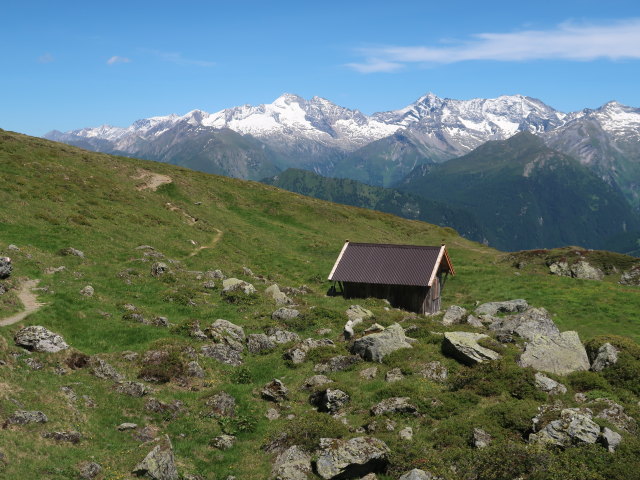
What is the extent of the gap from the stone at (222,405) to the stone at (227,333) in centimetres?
684

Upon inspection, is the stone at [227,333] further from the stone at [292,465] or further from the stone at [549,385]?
the stone at [549,385]

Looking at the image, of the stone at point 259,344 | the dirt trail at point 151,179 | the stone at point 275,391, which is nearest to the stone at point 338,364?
the stone at point 275,391

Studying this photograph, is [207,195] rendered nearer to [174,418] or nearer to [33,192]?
[33,192]

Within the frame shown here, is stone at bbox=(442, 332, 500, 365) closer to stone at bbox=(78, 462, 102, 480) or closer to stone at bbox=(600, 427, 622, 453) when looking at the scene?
stone at bbox=(600, 427, 622, 453)

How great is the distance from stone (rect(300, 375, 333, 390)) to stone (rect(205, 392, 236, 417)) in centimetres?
417

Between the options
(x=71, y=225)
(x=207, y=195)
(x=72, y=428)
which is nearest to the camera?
(x=72, y=428)

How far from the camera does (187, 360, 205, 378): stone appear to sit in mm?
28156

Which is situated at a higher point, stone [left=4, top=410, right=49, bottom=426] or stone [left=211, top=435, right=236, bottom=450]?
stone [left=4, top=410, right=49, bottom=426]

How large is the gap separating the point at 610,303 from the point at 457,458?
44.7 metres

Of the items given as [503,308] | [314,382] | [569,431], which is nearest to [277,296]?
[314,382]

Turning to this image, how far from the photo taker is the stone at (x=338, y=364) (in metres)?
29.9

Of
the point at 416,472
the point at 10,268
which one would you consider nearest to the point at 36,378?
the point at 10,268

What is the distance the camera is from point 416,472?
60.6ft

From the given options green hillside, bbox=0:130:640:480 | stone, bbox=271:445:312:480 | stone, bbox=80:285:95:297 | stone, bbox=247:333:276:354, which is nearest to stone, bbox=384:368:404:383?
green hillside, bbox=0:130:640:480
